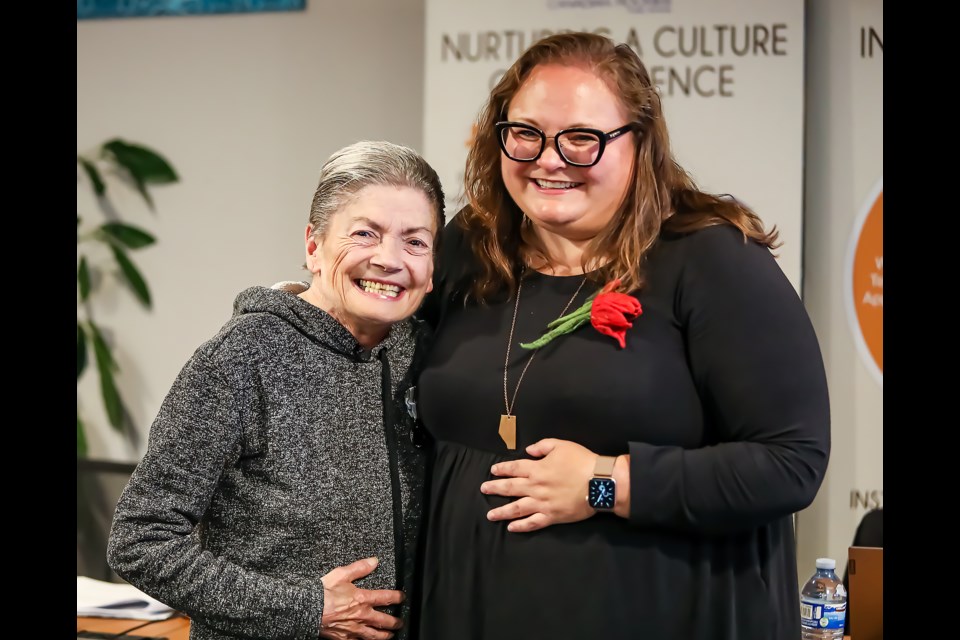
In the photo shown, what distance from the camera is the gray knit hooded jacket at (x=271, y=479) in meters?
1.45

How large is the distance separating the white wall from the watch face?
2497mm

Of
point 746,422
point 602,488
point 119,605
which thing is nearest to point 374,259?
point 602,488

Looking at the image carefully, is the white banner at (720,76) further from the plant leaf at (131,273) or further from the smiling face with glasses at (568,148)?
the smiling face with glasses at (568,148)

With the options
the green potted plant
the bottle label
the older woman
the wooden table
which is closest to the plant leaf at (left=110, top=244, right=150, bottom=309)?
the green potted plant

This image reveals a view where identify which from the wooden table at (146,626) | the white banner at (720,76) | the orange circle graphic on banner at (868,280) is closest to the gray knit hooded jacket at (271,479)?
the wooden table at (146,626)

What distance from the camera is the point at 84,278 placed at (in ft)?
13.1

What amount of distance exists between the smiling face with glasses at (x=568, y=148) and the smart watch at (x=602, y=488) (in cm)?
40

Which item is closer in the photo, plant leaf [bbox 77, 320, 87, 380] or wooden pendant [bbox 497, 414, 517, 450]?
wooden pendant [bbox 497, 414, 517, 450]

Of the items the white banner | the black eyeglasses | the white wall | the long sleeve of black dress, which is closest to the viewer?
the long sleeve of black dress

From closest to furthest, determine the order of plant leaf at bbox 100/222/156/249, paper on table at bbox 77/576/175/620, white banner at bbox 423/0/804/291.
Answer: paper on table at bbox 77/576/175/620, white banner at bbox 423/0/804/291, plant leaf at bbox 100/222/156/249

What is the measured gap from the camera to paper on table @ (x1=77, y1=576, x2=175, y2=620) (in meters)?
2.50

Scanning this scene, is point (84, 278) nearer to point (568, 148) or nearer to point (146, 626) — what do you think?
point (146, 626)

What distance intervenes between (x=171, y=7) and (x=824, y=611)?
10.7ft

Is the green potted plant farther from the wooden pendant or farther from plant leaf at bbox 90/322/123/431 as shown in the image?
the wooden pendant
